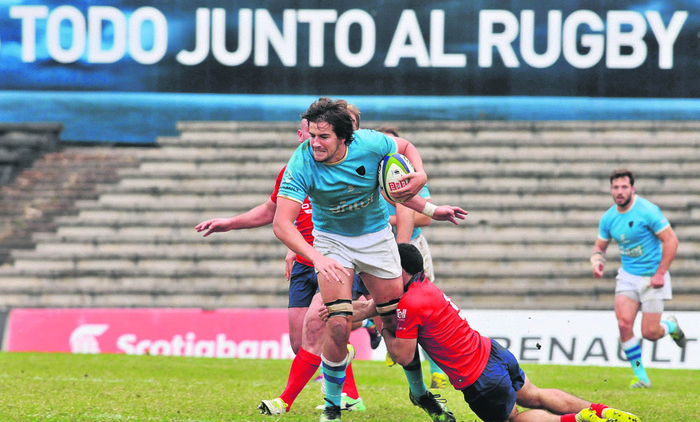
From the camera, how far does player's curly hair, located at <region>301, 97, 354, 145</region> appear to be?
516 cm

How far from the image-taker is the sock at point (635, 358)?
8797 millimetres

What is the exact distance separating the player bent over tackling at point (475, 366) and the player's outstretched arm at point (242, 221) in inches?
53.4

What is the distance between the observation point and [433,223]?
1606 cm

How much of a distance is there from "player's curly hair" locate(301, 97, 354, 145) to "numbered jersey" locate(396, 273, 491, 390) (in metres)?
1.05

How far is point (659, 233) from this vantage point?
890 cm

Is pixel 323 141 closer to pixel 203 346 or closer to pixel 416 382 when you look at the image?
pixel 416 382

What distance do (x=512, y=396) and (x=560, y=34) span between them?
12857mm

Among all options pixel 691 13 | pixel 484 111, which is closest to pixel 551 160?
pixel 484 111

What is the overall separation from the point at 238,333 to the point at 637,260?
5.58 m

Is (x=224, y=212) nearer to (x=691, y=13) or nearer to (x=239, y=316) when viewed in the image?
(x=239, y=316)

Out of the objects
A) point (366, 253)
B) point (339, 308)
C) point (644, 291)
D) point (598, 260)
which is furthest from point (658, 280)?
point (339, 308)

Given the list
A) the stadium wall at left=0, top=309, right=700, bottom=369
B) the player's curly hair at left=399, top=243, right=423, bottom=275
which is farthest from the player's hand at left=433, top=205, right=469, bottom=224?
the stadium wall at left=0, top=309, right=700, bottom=369

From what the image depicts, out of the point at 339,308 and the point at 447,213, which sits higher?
the point at 447,213

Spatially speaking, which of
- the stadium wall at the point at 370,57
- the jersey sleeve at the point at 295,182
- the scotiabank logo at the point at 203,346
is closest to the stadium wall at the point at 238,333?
the scotiabank logo at the point at 203,346
